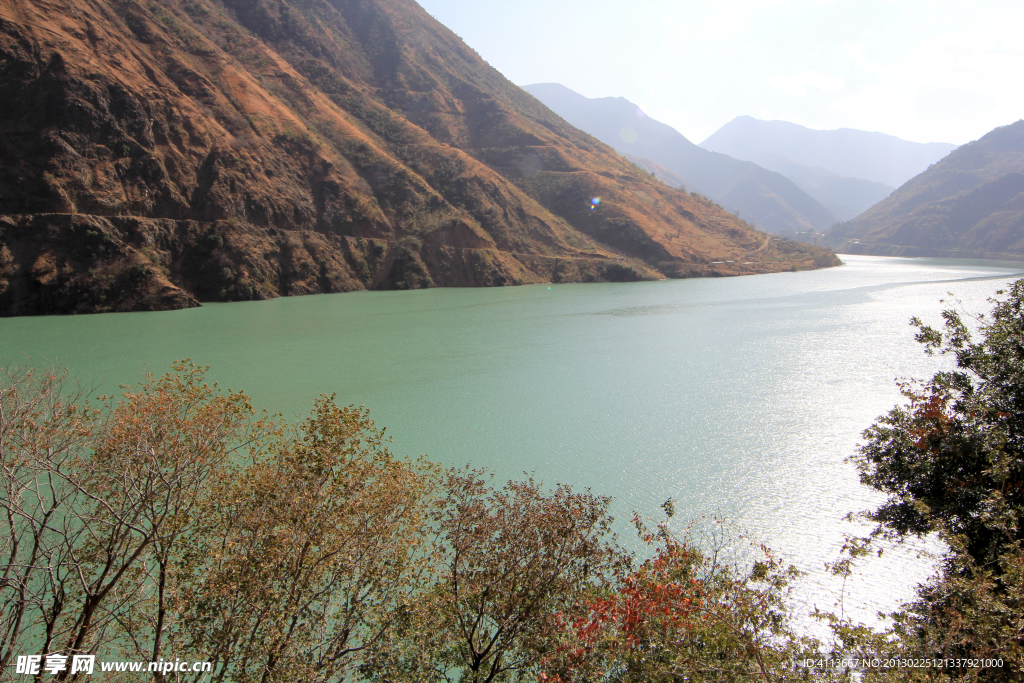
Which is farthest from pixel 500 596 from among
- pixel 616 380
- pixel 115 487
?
pixel 616 380

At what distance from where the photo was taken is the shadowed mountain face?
53938 millimetres

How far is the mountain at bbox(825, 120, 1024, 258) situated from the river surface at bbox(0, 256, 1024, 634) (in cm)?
10984

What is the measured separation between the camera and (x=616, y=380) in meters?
31.2

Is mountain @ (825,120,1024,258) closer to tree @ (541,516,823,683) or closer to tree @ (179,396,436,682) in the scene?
tree @ (541,516,823,683)

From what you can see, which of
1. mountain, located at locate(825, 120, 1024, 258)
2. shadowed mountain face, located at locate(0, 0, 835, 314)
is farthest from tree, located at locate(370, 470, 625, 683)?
mountain, located at locate(825, 120, 1024, 258)

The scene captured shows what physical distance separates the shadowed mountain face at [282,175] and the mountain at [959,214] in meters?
65.3

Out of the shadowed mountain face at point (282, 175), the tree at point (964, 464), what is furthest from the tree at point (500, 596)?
the shadowed mountain face at point (282, 175)

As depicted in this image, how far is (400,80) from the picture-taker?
11400 cm

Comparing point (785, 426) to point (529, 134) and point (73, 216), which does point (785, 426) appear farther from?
point (529, 134)

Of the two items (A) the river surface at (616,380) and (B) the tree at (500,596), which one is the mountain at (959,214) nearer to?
(A) the river surface at (616,380)

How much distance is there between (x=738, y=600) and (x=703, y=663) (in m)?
1.09

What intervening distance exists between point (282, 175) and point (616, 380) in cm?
6177

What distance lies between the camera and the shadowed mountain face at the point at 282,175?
53.9 m

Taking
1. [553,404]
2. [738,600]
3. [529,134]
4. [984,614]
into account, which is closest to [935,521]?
[984,614]
